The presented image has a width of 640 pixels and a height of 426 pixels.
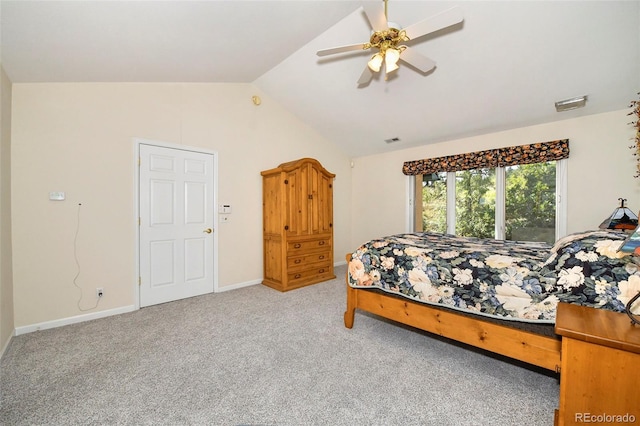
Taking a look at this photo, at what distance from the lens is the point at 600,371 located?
1.09 metres

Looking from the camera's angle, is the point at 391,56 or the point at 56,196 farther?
the point at 56,196

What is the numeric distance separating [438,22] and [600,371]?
2257 mm

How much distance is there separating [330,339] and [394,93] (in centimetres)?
321

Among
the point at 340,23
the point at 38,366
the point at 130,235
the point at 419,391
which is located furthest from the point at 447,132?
the point at 38,366

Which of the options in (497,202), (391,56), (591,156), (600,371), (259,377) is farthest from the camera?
(497,202)

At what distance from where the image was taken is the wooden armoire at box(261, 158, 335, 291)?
3912 millimetres

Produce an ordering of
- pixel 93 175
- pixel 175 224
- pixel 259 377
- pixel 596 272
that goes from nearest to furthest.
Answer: pixel 596 272 → pixel 259 377 → pixel 93 175 → pixel 175 224

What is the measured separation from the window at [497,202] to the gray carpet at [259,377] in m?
2.60

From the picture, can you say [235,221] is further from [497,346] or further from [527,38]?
[527,38]

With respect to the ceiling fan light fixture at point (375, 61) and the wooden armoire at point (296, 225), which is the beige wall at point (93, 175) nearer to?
the wooden armoire at point (296, 225)

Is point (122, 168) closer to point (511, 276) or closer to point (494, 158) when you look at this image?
point (511, 276)

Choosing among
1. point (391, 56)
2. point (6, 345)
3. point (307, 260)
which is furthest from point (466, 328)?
point (6, 345)

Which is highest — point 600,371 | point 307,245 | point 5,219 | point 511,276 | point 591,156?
point 591,156

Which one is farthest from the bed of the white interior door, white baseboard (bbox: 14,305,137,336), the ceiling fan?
white baseboard (bbox: 14,305,137,336)
